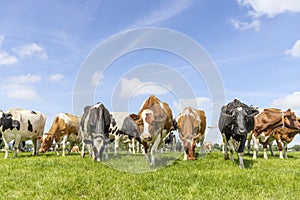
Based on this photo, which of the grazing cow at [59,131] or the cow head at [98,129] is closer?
the cow head at [98,129]

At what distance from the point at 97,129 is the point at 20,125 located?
7.15 m

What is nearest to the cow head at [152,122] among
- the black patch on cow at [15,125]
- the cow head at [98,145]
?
the cow head at [98,145]

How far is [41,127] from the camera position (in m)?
20.7

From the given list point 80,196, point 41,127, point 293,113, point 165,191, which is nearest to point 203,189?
point 165,191

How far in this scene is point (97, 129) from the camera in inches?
526

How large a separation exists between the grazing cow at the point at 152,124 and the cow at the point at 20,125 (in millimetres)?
8632

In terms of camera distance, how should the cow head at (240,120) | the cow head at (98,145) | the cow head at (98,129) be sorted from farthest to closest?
the cow head at (98,129), the cow head at (98,145), the cow head at (240,120)

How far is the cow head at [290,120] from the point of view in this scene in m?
17.2

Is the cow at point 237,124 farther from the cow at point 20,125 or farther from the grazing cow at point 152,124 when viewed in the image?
the cow at point 20,125

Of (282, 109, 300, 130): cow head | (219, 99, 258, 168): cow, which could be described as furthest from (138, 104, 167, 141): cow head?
(282, 109, 300, 130): cow head

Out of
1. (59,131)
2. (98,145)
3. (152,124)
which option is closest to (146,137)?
(152,124)

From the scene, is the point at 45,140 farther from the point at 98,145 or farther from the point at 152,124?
the point at 152,124

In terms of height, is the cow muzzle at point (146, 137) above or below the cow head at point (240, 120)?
below

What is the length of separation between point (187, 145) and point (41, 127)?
11615mm
